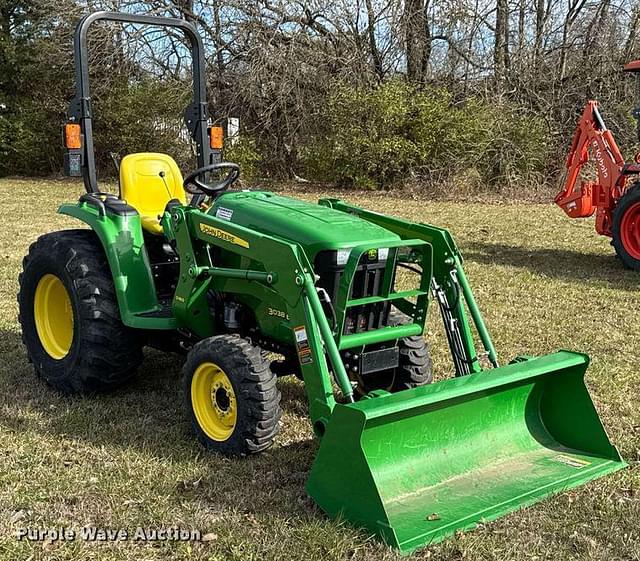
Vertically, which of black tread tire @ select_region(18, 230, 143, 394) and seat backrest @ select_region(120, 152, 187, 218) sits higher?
seat backrest @ select_region(120, 152, 187, 218)

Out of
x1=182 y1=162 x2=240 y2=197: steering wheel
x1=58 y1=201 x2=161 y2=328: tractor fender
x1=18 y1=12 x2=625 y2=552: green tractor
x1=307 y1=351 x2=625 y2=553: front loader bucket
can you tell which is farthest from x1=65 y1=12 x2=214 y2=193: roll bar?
x1=307 y1=351 x2=625 y2=553: front loader bucket

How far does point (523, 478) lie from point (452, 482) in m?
0.32

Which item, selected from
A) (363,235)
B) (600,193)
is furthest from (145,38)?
(363,235)

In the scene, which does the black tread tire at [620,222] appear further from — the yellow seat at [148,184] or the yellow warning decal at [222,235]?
the yellow warning decal at [222,235]

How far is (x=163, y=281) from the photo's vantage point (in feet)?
15.2

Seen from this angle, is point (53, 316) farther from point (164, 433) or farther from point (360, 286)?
point (360, 286)

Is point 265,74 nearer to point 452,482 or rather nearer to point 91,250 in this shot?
point 91,250

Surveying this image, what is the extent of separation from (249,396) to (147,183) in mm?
1882

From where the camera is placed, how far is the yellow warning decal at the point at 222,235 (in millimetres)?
3737

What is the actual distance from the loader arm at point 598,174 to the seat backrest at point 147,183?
5.63m

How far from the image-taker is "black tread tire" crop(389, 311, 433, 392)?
4035 millimetres

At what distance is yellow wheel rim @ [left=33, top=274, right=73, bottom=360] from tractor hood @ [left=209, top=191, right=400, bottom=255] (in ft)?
4.17

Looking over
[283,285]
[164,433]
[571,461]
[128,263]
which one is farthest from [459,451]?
[128,263]

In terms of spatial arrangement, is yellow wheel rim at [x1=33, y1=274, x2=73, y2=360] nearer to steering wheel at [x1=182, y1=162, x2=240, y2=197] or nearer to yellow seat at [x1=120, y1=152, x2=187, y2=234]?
yellow seat at [x1=120, y1=152, x2=187, y2=234]
